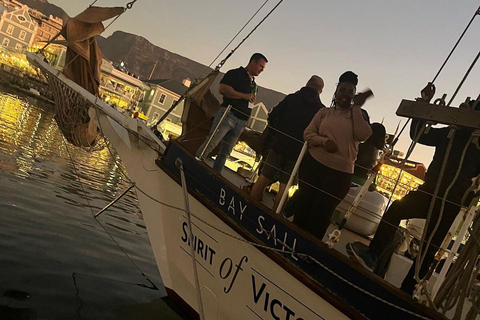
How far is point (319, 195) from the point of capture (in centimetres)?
329

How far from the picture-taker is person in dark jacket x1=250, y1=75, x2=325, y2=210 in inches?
161

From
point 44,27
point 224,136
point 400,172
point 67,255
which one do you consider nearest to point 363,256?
point 400,172

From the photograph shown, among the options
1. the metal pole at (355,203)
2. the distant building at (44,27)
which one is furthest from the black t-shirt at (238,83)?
the distant building at (44,27)

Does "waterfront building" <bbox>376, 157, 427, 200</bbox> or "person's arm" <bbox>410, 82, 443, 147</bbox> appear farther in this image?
"waterfront building" <bbox>376, 157, 427, 200</bbox>

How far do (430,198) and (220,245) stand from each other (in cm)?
199

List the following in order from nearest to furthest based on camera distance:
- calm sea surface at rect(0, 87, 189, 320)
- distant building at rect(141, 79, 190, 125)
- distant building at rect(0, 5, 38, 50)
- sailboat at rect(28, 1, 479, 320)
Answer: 1. sailboat at rect(28, 1, 479, 320)
2. calm sea surface at rect(0, 87, 189, 320)
3. distant building at rect(141, 79, 190, 125)
4. distant building at rect(0, 5, 38, 50)

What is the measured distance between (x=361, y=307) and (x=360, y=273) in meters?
0.24

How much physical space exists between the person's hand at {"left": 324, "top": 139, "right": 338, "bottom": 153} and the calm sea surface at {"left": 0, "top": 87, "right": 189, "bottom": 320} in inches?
90.9

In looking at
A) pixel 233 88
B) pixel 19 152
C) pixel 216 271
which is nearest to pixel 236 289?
pixel 216 271

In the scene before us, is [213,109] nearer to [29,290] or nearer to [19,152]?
[29,290]

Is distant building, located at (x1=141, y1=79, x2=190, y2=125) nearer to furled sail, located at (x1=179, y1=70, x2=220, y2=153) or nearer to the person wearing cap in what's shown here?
furled sail, located at (x1=179, y1=70, x2=220, y2=153)

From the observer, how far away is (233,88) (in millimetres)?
4406

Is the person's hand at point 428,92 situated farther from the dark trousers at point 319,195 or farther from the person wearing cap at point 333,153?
the dark trousers at point 319,195

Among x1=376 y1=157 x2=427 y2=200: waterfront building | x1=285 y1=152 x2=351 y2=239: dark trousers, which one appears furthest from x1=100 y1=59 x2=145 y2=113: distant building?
x1=285 y1=152 x2=351 y2=239: dark trousers
